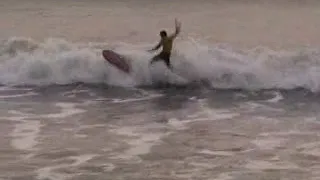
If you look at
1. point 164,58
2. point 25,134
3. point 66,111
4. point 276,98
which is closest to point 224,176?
point 25,134

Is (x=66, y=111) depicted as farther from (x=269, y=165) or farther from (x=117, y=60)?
(x=269, y=165)

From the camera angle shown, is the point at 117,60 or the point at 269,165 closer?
the point at 269,165

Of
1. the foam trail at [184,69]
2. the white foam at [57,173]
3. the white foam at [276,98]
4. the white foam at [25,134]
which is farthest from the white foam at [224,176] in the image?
the foam trail at [184,69]

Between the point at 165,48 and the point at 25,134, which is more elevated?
the point at 165,48

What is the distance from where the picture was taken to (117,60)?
27.3 feet

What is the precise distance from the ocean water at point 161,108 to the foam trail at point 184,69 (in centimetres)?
1

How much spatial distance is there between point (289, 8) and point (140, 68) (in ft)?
26.0

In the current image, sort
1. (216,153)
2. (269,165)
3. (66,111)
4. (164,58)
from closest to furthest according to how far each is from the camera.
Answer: (269,165) → (216,153) → (66,111) → (164,58)

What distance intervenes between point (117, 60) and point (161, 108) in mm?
1846

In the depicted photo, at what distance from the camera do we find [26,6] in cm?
1573

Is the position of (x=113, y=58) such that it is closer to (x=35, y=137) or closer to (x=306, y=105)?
(x=306, y=105)

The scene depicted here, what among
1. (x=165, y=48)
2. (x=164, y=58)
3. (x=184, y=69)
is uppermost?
(x=165, y=48)

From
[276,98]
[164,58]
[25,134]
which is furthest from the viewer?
[164,58]

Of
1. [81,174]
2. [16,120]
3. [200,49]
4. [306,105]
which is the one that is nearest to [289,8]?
[200,49]
